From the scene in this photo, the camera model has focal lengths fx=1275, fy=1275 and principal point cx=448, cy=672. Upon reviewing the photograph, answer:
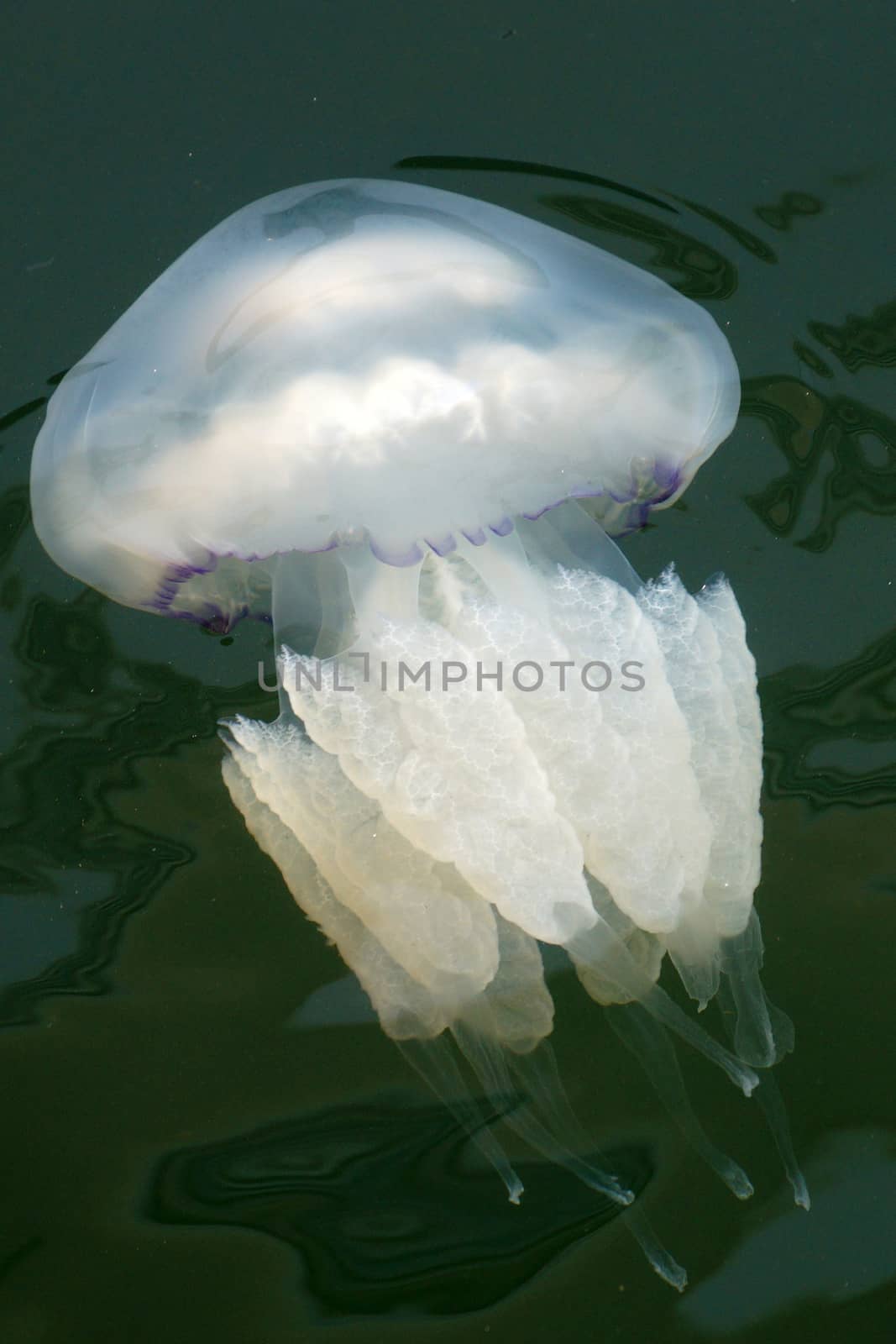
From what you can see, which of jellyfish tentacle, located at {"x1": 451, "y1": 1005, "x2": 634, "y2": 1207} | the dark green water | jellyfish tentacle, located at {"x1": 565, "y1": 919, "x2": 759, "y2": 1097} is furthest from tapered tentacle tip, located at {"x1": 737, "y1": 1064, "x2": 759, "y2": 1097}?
the dark green water

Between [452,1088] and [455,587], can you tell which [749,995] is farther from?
Answer: [455,587]

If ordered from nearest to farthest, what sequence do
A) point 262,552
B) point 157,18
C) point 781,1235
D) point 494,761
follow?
1. point 494,761
2. point 262,552
3. point 157,18
4. point 781,1235

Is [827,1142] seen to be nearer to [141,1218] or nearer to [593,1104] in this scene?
[593,1104]

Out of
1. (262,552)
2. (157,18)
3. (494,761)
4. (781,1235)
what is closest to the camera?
(494,761)

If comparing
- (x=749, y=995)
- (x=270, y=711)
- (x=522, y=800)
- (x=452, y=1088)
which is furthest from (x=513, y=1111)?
(x=270, y=711)

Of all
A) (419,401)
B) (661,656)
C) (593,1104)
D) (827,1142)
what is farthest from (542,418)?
(827,1142)

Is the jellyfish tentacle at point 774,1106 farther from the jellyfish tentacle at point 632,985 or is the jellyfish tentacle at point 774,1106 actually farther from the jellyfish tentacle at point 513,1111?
the jellyfish tentacle at point 513,1111

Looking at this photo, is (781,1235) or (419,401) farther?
(781,1235)
